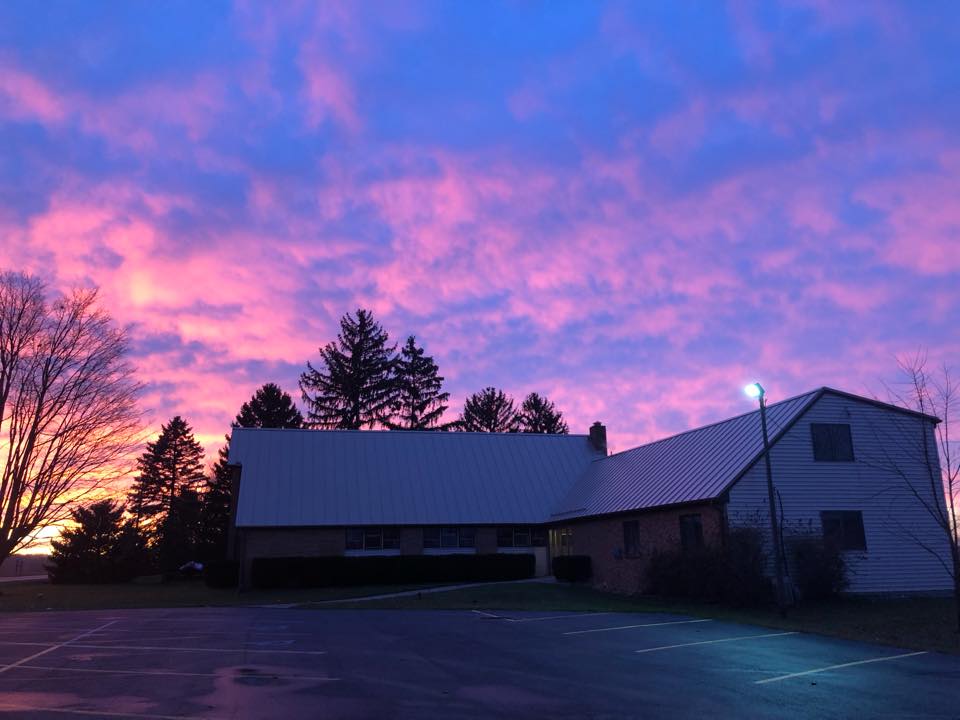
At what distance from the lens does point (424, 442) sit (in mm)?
47250

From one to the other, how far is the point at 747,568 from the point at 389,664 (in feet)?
48.4

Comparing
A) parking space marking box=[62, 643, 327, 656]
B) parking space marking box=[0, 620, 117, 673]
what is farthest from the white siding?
parking space marking box=[0, 620, 117, 673]

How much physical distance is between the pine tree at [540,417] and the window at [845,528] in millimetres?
62558

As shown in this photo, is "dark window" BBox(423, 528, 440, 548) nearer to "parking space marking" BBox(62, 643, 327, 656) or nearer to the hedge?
the hedge

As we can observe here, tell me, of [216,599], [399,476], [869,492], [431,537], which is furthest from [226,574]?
[869,492]

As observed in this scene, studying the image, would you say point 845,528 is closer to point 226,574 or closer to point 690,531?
point 690,531

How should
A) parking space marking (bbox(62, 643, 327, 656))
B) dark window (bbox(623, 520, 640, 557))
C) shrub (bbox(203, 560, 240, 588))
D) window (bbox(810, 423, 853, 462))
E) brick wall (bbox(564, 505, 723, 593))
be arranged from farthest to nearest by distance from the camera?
shrub (bbox(203, 560, 240, 588))
dark window (bbox(623, 520, 640, 557))
window (bbox(810, 423, 853, 462))
brick wall (bbox(564, 505, 723, 593))
parking space marking (bbox(62, 643, 327, 656))

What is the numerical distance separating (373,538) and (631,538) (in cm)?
1424

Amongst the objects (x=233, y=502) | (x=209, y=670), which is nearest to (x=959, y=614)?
(x=209, y=670)

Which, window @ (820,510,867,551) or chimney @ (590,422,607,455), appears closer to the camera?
window @ (820,510,867,551)

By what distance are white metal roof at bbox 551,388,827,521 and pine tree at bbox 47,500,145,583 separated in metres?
32.1

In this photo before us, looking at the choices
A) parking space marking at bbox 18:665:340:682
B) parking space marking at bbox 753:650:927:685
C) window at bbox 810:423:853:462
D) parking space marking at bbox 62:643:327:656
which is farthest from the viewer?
window at bbox 810:423:853:462

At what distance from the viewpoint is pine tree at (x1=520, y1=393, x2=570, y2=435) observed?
301 ft

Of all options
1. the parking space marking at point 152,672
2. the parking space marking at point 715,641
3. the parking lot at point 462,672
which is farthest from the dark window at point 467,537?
the parking space marking at point 152,672
